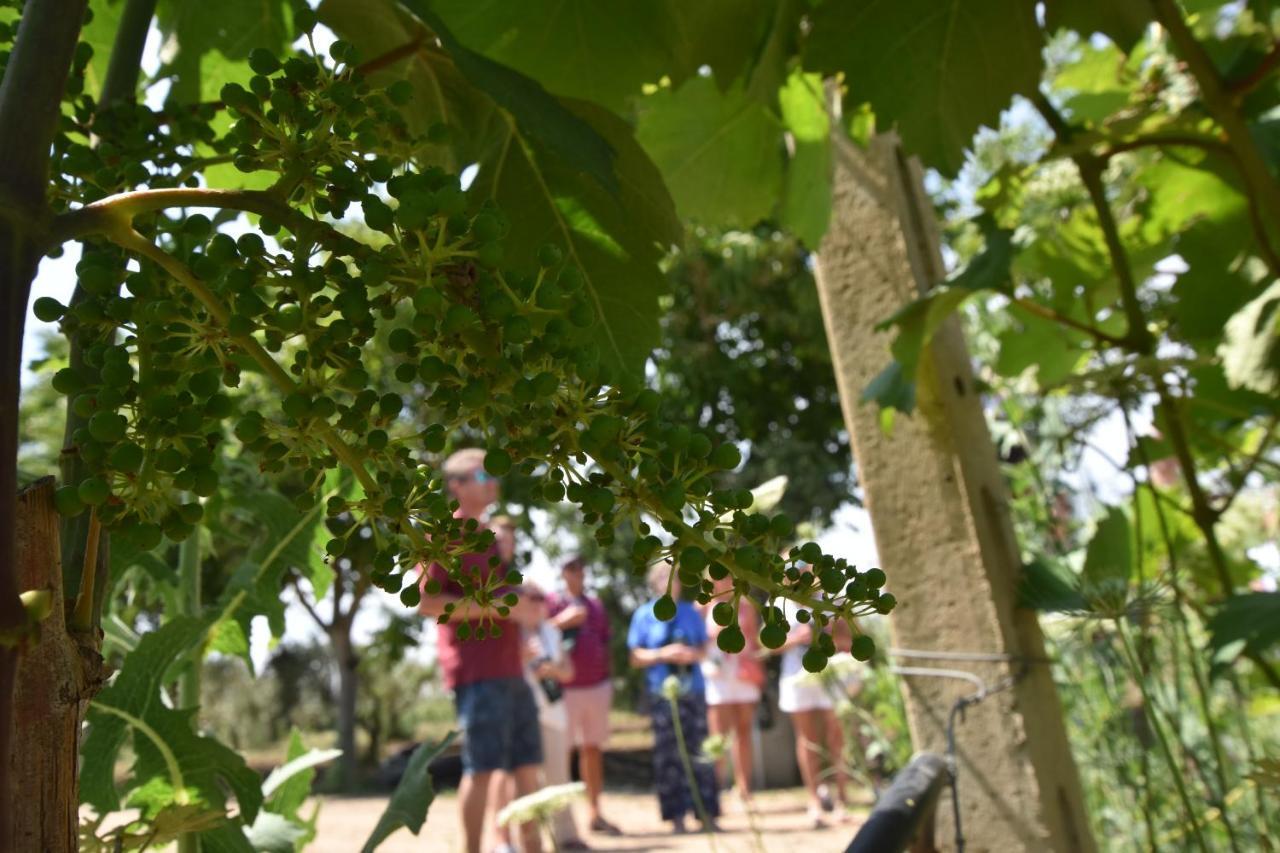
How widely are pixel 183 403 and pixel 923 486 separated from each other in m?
1.59

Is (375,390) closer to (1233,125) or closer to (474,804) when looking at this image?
(1233,125)

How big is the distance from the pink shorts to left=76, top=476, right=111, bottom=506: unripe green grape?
7.45 metres

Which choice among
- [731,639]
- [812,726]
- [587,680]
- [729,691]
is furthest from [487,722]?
[731,639]

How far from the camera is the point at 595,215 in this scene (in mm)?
1031

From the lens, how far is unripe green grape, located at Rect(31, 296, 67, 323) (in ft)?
1.90

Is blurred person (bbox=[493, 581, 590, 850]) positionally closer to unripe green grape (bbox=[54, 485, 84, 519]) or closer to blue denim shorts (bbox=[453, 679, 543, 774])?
blue denim shorts (bbox=[453, 679, 543, 774])

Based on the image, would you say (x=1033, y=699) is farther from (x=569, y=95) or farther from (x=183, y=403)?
(x=183, y=403)

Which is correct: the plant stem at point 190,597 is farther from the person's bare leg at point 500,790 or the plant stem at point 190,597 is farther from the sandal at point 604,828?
the sandal at point 604,828

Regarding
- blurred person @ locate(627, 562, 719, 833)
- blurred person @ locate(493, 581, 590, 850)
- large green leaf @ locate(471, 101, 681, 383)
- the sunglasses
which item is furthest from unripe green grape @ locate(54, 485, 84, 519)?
blurred person @ locate(627, 562, 719, 833)

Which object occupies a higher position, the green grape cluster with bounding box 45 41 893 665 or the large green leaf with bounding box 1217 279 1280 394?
the large green leaf with bounding box 1217 279 1280 394

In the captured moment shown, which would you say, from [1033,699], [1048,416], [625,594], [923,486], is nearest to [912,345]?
[923,486]

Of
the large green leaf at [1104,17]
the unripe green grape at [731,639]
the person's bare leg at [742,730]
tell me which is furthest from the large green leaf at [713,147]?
the person's bare leg at [742,730]

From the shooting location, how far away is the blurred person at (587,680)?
7746mm

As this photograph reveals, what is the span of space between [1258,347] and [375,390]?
65.5 inches
